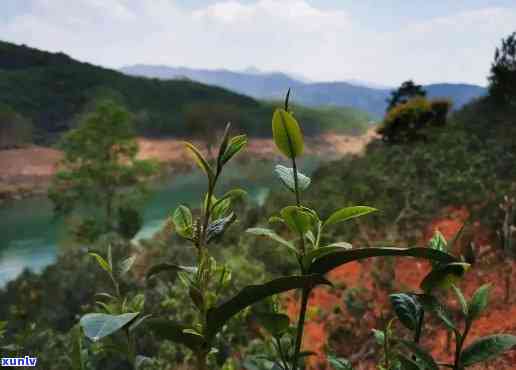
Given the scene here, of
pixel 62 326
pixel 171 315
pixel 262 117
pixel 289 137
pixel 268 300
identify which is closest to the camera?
pixel 289 137

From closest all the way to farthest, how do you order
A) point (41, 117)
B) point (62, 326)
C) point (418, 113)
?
point (62, 326)
point (418, 113)
point (41, 117)

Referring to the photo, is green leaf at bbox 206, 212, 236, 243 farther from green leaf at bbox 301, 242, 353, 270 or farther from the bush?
the bush

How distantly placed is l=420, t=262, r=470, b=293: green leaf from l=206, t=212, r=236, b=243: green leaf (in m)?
0.33

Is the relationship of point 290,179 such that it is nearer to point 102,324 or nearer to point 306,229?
point 306,229

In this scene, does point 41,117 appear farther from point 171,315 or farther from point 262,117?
point 171,315

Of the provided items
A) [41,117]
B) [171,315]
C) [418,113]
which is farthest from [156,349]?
[41,117]

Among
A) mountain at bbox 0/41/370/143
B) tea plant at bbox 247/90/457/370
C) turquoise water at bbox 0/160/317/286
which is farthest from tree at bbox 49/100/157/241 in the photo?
mountain at bbox 0/41/370/143

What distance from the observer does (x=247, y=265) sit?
6848 millimetres

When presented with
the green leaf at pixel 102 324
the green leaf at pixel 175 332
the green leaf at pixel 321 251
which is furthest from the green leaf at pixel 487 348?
the green leaf at pixel 102 324

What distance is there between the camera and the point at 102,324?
1.91 feet

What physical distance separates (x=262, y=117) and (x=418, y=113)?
38562 mm

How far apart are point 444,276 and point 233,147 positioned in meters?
0.38

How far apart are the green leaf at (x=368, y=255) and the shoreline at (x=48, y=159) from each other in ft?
57.5

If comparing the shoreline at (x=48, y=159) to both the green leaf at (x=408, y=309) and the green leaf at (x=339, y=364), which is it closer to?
the green leaf at (x=339, y=364)
